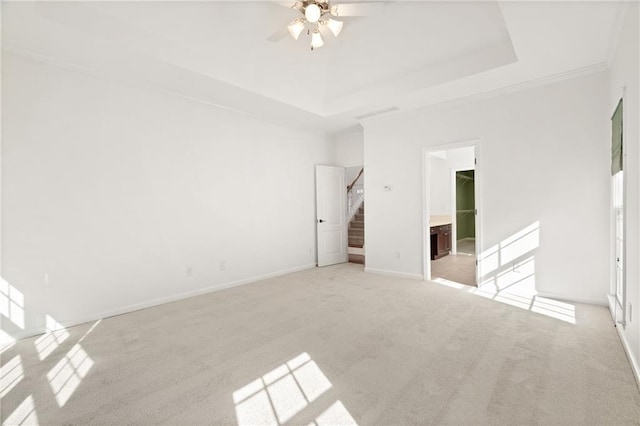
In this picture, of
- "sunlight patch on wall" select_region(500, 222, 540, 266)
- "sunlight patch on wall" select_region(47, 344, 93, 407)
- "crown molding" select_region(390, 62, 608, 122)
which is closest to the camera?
"sunlight patch on wall" select_region(47, 344, 93, 407)

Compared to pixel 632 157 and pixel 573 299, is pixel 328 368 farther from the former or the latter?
pixel 573 299

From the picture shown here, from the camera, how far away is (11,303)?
300 cm

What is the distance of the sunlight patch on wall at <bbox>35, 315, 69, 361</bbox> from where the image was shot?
277 centimetres

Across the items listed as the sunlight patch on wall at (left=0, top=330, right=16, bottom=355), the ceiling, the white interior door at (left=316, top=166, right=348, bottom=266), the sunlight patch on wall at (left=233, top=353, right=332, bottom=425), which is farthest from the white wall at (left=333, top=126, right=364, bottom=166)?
the sunlight patch on wall at (left=0, top=330, right=16, bottom=355)

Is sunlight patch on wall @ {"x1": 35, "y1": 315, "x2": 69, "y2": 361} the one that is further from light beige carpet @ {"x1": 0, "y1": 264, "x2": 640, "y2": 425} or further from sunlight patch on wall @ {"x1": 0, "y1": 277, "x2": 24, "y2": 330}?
sunlight patch on wall @ {"x1": 0, "y1": 277, "x2": 24, "y2": 330}

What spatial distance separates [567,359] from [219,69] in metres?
4.52

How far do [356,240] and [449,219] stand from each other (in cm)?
258

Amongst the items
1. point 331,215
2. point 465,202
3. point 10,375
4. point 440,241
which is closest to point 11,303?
point 10,375

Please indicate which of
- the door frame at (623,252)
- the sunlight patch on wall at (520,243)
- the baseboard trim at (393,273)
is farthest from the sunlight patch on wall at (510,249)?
the baseboard trim at (393,273)

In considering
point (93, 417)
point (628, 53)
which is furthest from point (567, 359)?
point (93, 417)

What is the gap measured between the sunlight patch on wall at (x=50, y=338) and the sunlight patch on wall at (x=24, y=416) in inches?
30.7

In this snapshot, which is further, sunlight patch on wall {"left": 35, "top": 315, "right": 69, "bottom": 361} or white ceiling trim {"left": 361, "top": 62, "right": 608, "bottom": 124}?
white ceiling trim {"left": 361, "top": 62, "right": 608, "bottom": 124}

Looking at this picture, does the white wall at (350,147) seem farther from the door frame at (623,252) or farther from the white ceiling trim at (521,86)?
the door frame at (623,252)

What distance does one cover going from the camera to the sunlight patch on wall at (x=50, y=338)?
9.09 feet
